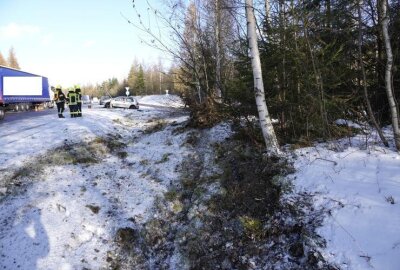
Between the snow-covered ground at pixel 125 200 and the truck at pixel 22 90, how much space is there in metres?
20.9

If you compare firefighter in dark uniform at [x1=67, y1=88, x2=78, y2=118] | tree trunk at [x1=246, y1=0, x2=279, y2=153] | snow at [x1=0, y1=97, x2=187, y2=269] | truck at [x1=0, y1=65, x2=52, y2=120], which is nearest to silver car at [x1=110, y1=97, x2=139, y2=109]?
truck at [x1=0, y1=65, x2=52, y2=120]

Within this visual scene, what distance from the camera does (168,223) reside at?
26.0 feet

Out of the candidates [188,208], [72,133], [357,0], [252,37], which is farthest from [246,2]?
[72,133]

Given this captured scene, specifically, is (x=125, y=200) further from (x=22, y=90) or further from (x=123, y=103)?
(x=22, y=90)

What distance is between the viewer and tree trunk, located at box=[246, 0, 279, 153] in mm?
8789

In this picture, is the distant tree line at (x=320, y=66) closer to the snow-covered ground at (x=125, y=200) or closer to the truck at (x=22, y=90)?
the snow-covered ground at (x=125, y=200)

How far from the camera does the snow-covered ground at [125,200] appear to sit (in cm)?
565

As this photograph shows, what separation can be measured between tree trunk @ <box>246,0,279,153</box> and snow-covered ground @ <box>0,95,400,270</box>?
713mm

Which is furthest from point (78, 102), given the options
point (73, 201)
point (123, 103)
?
point (123, 103)

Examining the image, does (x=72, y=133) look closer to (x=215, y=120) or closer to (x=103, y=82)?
(x=215, y=120)

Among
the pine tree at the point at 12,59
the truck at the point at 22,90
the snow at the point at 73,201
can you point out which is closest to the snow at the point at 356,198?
the snow at the point at 73,201

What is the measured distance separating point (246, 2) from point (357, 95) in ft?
12.2

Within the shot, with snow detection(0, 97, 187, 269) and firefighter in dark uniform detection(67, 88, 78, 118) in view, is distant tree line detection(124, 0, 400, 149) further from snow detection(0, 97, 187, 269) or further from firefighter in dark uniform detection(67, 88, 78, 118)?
firefighter in dark uniform detection(67, 88, 78, 118)

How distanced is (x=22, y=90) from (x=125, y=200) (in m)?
28.6
